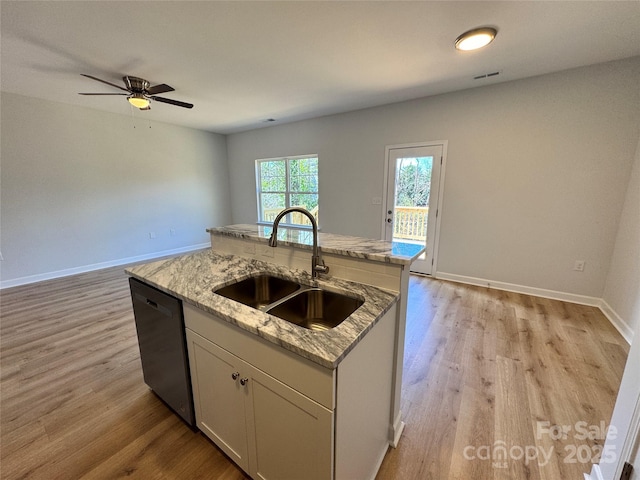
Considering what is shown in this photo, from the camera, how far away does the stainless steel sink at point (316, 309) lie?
Result: 1.25 m

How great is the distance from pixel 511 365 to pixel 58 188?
5898 millimetres

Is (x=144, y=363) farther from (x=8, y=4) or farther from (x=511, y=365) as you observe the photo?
(x=511, y=365)

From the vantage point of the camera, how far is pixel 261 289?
1.57 meters

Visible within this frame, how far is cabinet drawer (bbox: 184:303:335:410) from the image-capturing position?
795 millimetres

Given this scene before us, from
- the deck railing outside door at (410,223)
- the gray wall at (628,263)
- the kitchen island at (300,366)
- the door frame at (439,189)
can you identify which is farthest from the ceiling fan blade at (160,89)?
the gray wall at (628,263)

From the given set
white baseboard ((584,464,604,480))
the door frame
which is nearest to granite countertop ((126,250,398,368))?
white baseboard ((584,464,604,480))

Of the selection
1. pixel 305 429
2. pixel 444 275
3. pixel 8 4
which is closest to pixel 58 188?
pixel 8 4

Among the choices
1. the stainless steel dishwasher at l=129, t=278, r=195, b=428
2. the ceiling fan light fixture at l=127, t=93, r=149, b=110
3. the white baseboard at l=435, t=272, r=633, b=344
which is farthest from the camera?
the ceiling fan light fixture at l=127, t=93, r=149, b=110

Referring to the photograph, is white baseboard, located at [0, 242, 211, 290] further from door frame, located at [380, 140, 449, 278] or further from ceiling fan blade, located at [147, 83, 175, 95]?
door frame, located at [380, 140, 449, 278]

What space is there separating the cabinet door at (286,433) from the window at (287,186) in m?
3.99

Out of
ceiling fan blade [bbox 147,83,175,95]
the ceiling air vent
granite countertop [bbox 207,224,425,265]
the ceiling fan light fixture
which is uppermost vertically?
the ceiling air vent

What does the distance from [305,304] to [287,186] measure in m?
4.30

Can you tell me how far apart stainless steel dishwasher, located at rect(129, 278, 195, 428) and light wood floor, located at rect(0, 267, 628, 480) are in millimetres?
162

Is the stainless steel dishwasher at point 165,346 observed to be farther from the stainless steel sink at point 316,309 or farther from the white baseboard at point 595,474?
the white baseboard at point 595,474
